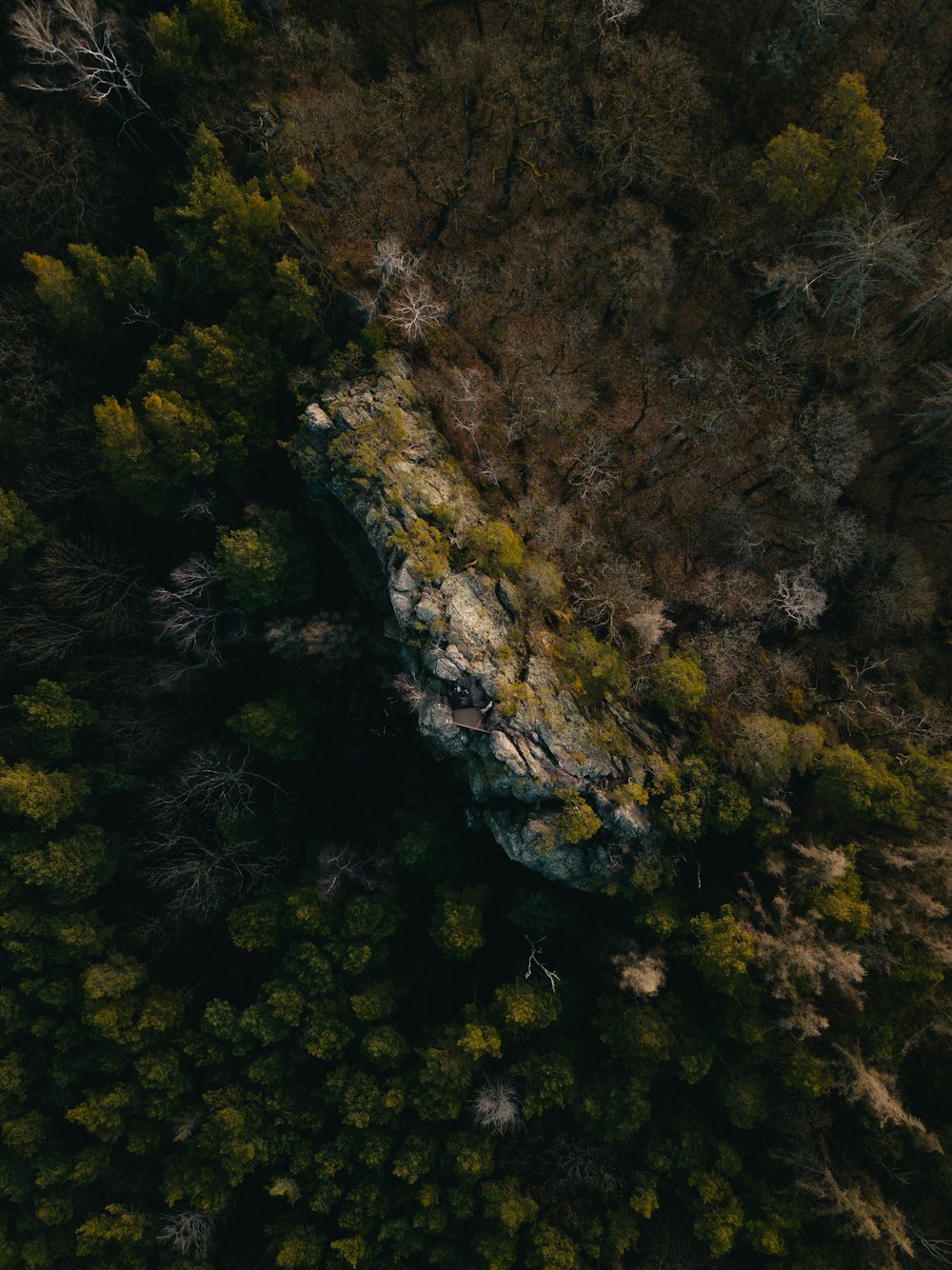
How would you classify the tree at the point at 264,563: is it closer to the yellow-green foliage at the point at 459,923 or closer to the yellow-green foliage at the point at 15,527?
the yellow-green foliage at the point at 15,527

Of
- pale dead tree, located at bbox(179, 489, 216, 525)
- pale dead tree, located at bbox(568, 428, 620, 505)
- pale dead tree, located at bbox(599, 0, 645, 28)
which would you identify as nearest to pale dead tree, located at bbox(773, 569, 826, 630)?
pale dead tree, located at bbox(568, 428, 620, 505)

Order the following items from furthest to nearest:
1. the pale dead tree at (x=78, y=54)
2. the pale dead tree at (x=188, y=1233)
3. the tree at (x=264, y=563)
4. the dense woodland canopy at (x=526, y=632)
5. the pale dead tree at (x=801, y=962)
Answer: the pale dead tree at (x=188, y=1233)
the dense woodland canopy at (x=526, y=632)
the tree at (x=264, y=563)
the pale dead tree at (x=801, y=962)
the pale dead tree at (x=78, y=54)

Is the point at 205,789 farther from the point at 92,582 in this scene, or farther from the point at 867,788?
the point at 867,788

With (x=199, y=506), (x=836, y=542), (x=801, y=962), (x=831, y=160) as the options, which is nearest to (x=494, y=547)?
(x=199, y=506)

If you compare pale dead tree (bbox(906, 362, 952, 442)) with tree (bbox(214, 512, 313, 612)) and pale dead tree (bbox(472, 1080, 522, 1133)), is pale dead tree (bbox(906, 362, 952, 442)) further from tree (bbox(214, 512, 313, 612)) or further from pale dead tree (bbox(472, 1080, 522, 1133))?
pale dead tree (bbox(472, 1080, 522, 1133))

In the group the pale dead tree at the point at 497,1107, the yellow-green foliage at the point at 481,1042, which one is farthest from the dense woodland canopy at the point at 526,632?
the pale dead tree at the point at 497,1107
